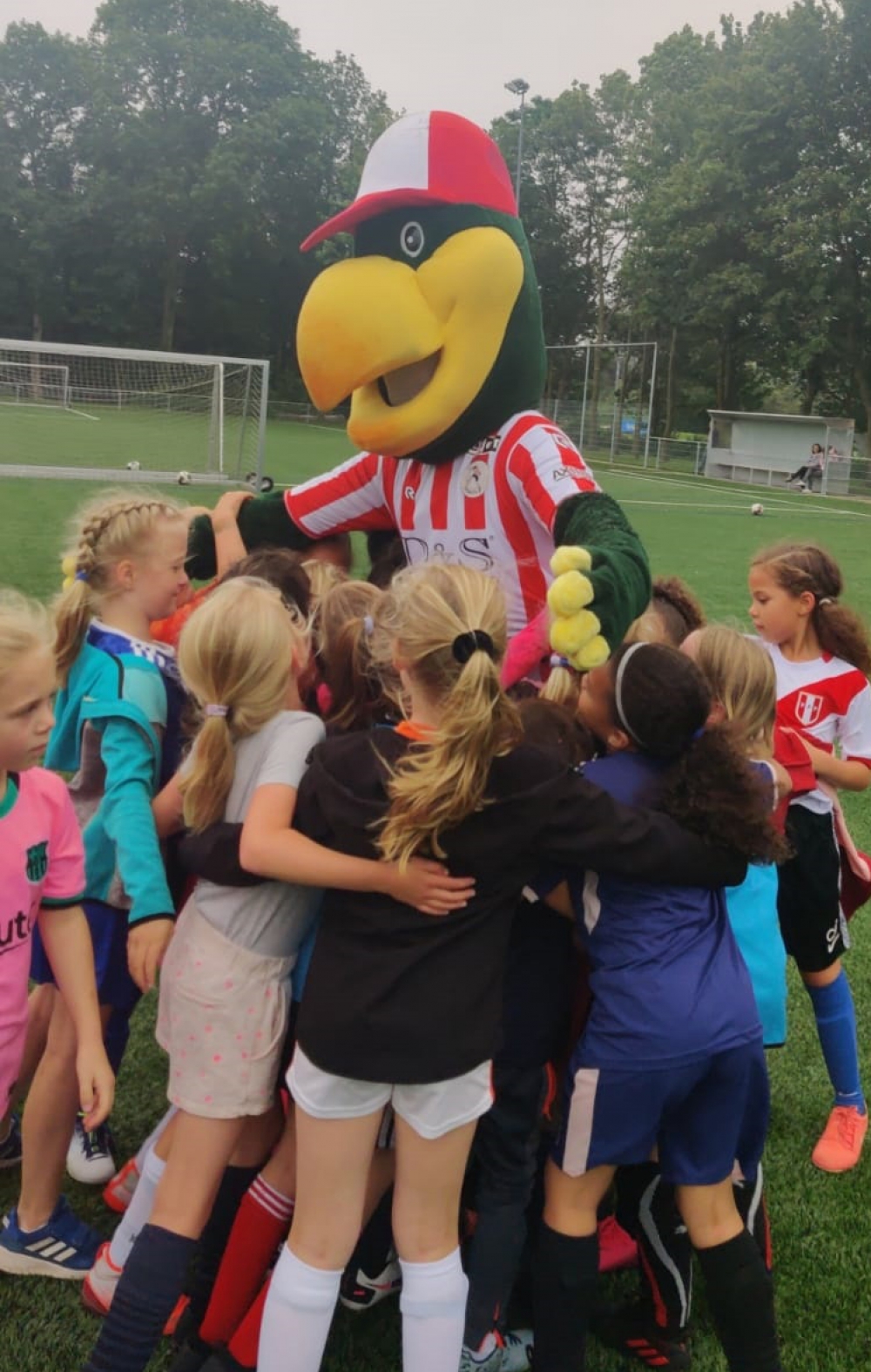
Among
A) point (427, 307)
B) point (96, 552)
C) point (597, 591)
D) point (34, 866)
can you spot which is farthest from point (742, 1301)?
point (427, 307)

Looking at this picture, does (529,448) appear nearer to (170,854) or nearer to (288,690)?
(288,690)

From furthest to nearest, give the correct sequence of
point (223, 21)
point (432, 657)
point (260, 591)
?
point (223, 21) → point (260, 591) → point (432, 657)

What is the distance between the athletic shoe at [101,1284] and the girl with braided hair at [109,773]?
10 cm

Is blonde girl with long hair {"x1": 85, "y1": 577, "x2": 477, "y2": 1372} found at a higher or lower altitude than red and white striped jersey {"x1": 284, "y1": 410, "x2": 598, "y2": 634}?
lower

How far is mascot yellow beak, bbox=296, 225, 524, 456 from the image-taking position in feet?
9.11

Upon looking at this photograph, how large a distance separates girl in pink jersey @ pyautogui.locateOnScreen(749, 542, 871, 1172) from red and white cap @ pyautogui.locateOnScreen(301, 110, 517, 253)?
1.31 metres

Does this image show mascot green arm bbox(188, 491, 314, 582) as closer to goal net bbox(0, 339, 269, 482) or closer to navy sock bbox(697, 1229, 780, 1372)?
navy sock bbox(697, 1229, 780, 1372)

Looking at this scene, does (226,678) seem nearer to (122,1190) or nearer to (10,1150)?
(122,1190)

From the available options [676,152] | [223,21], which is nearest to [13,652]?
[676,152]

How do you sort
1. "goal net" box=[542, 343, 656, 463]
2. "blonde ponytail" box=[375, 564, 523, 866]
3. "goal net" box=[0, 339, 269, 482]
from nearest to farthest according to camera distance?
1. "blonde ponytail" box=[375, 564, 523, 866]
2. "goal net" box=[0, 339, 269, 482]
3. "goal net" box=[542, 343, 656, 463]

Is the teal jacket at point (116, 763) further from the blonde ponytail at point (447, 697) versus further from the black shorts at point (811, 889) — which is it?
the black shorts at point (811, 889)

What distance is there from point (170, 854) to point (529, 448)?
1381 millimetres

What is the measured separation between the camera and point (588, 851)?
1.85 metres

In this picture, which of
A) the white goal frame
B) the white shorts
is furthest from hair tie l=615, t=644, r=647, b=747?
the white goal frame
